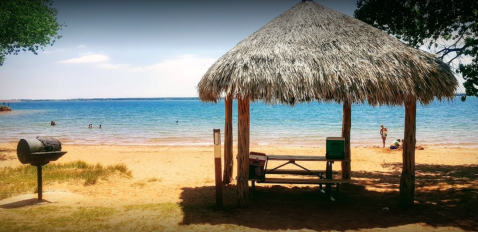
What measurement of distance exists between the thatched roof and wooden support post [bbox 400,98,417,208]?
237 millimetres

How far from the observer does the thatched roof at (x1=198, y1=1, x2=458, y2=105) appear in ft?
19.1

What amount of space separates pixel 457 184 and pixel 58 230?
881cm

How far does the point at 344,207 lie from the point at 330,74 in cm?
268

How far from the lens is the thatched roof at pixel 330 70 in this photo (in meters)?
5.82

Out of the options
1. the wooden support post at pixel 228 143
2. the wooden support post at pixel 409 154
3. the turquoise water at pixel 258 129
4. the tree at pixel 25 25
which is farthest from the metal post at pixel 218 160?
the tree at pixel 25 25

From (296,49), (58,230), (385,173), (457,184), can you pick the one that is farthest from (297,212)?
(385,173)

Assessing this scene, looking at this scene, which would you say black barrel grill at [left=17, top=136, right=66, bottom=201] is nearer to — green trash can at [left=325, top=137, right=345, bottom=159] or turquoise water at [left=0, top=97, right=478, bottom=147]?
turquoise water at [left=0, top=97, right=478, bottom=147]

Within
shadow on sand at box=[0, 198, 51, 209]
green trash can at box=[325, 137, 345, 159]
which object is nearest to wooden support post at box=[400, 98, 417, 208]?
green trash can at box=[325, 137, 345, 159]

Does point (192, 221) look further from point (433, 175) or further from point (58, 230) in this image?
point (433, 175)

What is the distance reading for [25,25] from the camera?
42.9 feet

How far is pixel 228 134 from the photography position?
8.29 m

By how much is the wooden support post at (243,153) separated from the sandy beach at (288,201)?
0.96ft

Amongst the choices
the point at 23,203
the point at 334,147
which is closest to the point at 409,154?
the point at 334,147

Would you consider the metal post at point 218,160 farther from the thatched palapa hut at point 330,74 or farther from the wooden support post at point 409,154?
the wooden support post at point 409,154
